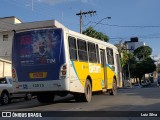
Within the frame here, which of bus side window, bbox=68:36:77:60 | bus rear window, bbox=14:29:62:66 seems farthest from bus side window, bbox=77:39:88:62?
bus rear window, bbox=14:29:62:66

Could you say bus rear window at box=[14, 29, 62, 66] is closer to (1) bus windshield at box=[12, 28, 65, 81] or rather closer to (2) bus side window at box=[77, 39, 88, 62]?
(1) bus windshield at box=[12, 28, 65, 81]

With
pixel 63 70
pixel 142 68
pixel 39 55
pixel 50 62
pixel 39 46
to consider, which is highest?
pixel 142 68

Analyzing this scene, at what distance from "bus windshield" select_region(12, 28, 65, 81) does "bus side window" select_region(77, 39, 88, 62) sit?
1653 mm

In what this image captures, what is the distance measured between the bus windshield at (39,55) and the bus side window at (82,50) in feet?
5.42

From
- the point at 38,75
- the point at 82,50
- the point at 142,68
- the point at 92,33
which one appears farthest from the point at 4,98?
the point at 142,68

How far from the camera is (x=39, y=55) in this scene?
1480 cm

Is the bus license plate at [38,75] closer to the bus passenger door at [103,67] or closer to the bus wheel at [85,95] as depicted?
the bus wheel at [85,95]

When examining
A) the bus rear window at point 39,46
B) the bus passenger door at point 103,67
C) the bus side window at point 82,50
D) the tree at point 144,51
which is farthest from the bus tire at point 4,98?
the tree at point 144,51

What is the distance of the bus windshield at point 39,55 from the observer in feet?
47.6

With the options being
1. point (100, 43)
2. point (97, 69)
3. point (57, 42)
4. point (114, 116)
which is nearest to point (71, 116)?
point (114, 116)

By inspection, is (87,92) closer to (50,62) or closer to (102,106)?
(102,106)

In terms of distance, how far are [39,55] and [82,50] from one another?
7.71ft

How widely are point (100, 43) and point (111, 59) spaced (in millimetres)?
2262

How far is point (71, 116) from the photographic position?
1158cm
